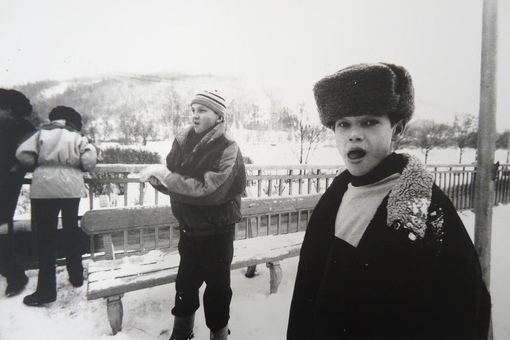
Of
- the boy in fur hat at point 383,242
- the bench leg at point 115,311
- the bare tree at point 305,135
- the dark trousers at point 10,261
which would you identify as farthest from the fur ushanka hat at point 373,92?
the dark trousers at point 10,261

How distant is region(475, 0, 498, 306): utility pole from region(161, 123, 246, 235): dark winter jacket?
1041mm

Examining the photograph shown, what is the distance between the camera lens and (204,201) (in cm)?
105

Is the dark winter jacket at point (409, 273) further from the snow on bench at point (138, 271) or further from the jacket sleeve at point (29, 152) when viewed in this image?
the jacket sleeve at point (29, 152)

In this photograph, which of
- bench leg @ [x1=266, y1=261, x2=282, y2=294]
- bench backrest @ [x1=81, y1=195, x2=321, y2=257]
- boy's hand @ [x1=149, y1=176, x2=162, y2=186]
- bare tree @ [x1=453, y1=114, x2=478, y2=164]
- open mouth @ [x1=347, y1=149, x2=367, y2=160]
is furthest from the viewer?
bench leg @ [x1=266, y1=261, x2=282, y2=294]

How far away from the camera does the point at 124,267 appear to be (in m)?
1.20

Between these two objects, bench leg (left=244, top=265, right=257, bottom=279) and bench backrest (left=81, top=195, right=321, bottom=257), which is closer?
bench backrest (left=81, top=195, right=321, bottom=257)

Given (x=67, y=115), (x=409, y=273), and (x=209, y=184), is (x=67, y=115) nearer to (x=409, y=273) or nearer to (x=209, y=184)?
(x=209, y=184)

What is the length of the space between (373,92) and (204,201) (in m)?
0.71

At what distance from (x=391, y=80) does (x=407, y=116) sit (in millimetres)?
110

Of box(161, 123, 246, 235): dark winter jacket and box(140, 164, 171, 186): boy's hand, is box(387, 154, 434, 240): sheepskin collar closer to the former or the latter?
box(161, 123, 246, 235): dark winter jacket

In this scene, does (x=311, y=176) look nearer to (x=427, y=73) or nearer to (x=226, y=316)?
(x=427, y=73)

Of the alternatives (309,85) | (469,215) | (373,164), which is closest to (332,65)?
(309,85)

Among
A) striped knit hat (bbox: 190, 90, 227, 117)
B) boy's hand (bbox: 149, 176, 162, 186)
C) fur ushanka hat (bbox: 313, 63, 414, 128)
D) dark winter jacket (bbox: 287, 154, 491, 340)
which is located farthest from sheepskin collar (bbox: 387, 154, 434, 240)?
boy's hand (bbox: 149, 176, 162, 186)

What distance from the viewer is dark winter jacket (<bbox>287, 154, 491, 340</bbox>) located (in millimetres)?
552
